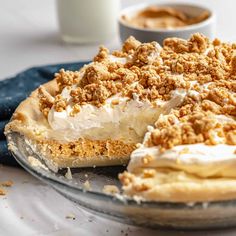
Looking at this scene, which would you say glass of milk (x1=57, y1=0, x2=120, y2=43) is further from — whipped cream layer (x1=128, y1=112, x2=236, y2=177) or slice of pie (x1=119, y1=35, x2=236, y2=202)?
whipped cream layer (x1=128, y1=112, x2=236, y2=177)

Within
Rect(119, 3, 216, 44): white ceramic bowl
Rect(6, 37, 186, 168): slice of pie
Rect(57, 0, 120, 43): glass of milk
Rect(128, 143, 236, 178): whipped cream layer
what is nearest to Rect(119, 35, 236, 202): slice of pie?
Rect(128, 143, 236, 178): whipped cream layer

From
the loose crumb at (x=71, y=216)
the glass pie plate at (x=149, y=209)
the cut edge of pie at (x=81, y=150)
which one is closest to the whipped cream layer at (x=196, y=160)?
the glass pie plate at (x=149, y=209)

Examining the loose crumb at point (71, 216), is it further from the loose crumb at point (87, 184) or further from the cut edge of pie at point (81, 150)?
the cut edge of pie at point (81, 150)

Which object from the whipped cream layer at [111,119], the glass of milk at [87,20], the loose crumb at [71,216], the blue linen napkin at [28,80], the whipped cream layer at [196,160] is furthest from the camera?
the glass of milk at [87,20]

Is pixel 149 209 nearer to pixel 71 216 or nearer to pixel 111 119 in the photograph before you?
pixel 71 216

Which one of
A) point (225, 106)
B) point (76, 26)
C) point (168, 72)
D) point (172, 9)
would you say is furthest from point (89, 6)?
point (225, 106)

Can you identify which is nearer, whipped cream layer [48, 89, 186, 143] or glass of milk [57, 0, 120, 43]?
whipped cream layer [48, 89, 186, 143]
